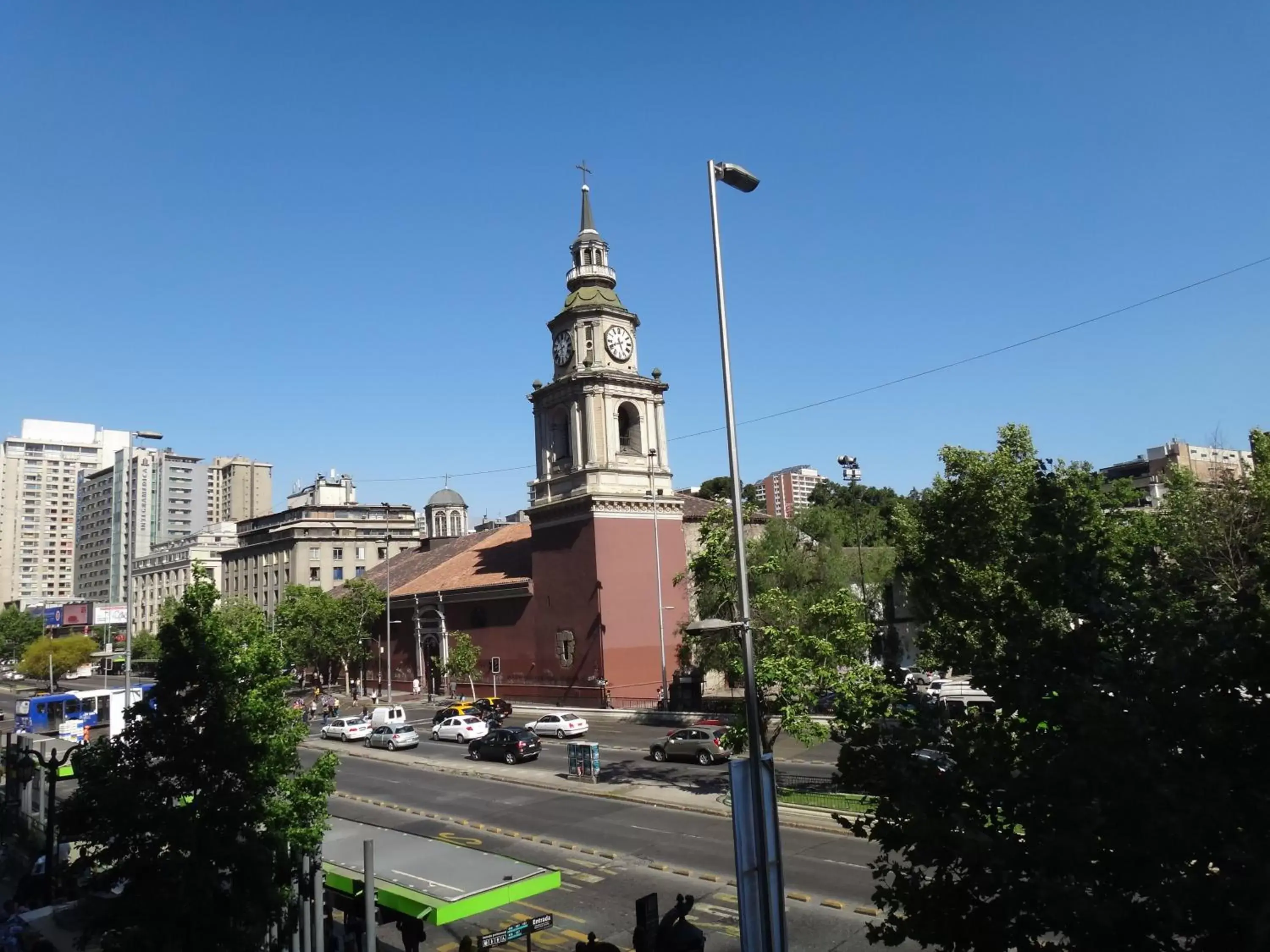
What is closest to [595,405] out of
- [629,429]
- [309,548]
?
[629,429]

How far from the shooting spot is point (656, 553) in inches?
1911

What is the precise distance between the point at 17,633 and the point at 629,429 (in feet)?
302

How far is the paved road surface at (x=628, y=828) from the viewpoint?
1856 centimetres

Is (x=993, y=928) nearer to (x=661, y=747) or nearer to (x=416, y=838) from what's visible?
(x=416, y=838)

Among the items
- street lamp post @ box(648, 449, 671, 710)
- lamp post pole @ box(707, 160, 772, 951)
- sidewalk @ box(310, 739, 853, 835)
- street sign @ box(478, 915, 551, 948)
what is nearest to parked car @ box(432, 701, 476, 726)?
sidewalk @ box(310, 739, 853, 835)

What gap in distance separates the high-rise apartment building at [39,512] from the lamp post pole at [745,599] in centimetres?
18080

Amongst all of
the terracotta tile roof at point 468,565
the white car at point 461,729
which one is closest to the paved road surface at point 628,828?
the white car at point 461,729

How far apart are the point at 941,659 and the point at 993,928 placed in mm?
2673

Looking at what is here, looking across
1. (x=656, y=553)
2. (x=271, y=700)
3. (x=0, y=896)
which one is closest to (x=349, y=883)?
(x=271, y=700)

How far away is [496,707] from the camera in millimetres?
48875

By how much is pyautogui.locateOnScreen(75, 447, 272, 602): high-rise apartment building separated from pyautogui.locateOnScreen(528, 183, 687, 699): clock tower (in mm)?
19056

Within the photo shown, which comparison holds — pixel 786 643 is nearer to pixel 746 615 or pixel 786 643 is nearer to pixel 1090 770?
pixel 746 615

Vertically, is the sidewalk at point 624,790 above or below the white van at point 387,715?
below

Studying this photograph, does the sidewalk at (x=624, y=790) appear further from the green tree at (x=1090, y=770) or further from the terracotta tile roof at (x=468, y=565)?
the terracotta tile roof at (x=468, y=565)
